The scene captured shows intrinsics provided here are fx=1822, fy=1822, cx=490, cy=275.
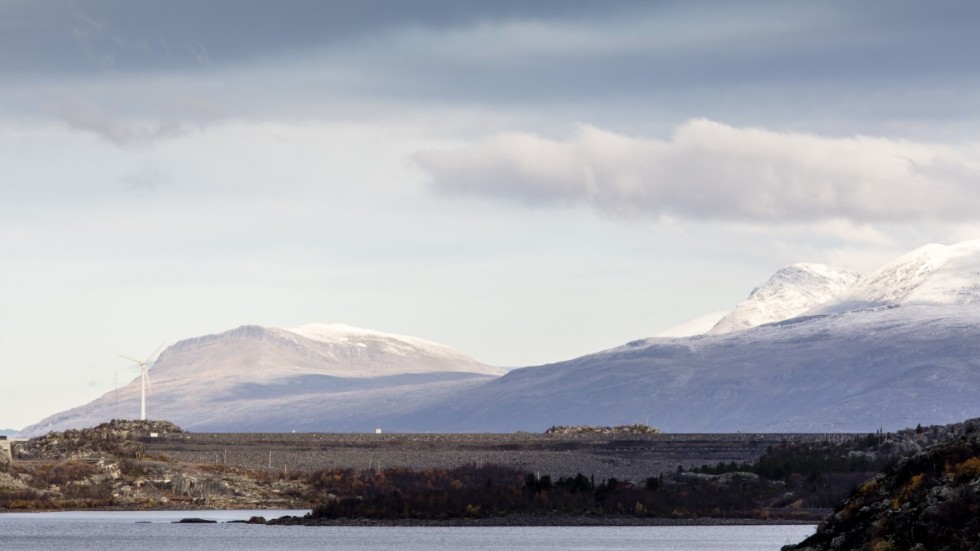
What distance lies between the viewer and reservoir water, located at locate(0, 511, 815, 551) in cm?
10062

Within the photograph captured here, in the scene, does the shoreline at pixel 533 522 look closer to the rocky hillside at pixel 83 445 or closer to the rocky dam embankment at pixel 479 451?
the rocky dam embankment at pixel 479 451

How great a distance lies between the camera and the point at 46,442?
18788 cm

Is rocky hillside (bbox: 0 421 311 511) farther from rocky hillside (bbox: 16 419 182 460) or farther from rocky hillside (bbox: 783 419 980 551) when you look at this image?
rocky hillside (bbox: 783 419 980 551)

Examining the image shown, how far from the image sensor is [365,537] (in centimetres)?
11281

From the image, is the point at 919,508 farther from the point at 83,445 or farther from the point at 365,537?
the point at 83,445

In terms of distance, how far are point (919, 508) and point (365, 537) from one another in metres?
70.4

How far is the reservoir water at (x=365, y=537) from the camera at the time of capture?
10062 centimetres

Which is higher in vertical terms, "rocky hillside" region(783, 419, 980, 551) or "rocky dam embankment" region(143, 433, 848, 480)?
"rocky dam embankment" region(143, 433, 848, 480)

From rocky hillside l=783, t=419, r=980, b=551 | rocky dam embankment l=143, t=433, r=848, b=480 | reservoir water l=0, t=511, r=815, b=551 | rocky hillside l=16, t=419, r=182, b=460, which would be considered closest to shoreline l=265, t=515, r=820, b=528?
reservoir water l=0, t=511, r=815, b=551

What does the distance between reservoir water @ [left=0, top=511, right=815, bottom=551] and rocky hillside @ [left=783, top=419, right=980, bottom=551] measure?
4799cm

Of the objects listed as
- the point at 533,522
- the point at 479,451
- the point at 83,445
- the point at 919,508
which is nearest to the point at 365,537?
the point at 533,522

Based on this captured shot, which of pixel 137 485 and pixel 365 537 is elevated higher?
pixel 137 485

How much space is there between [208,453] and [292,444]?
402 inches

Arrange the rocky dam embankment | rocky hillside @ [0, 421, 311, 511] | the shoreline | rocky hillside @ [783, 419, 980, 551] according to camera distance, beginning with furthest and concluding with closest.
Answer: the rocky dam embankment, rocky hillside @ [0, 421, 311, 511], the shoreline, rocky hillside @ [783, 419, 980, 551]
